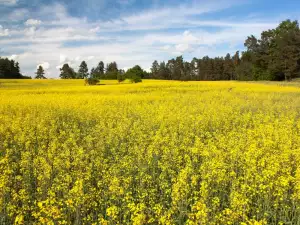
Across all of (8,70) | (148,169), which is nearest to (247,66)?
(8,70)

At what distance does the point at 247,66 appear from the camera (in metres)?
89.7

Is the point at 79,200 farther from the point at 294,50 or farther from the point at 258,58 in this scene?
the point at 258,58

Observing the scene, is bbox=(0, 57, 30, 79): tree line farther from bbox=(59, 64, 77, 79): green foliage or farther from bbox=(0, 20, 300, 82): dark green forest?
bbox=(59, 64, 77, 79): green foliage

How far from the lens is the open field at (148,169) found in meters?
5.48

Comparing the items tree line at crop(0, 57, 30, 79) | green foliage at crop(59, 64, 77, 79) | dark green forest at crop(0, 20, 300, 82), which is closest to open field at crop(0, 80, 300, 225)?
dark green forest at crop(0, 20, 300, 82)

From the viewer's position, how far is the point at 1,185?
17.2 feet

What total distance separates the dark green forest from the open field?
3803 centimetres

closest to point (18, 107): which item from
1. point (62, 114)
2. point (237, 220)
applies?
point (62, 114)

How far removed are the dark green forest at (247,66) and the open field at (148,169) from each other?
38.0 metres

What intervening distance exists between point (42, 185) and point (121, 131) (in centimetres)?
530

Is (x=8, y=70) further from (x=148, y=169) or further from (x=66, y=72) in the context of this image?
(x=148, y=169)

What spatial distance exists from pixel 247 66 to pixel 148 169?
286ft

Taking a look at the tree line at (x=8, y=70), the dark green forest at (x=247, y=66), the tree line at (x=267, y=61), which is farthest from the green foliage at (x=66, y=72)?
the tree line at (x=267, y=61)

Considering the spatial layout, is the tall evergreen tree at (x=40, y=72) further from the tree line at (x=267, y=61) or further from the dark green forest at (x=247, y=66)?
the tree line at (x=267, y=61)
